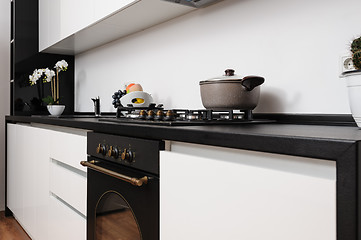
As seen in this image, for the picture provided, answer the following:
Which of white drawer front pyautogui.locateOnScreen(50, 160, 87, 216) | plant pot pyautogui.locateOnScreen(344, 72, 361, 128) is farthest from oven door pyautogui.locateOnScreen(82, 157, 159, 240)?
plant pot pyautogui.locateOnScreen(344, 72, 361, 128)

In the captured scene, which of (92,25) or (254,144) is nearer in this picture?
(254,144)

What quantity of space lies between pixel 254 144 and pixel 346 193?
0.20 m

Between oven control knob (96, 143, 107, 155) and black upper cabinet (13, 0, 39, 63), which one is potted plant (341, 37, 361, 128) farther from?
black upper cabinet (13, 0, 39, 63)

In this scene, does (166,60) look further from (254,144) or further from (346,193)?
(346,193)

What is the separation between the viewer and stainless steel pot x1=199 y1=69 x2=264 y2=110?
121 cm

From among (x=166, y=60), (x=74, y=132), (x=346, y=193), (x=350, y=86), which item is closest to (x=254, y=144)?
(x=346, y=193)

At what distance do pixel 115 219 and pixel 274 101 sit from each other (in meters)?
0.78

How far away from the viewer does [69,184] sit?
1591mm

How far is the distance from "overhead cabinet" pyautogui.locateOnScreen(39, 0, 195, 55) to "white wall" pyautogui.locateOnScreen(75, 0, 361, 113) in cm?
11

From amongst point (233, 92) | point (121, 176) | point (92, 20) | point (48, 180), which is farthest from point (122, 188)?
point (92, 20)

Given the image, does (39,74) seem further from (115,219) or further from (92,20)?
(115,219)

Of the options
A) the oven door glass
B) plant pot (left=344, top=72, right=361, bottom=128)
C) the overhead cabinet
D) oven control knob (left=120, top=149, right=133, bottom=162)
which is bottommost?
the oven door glass

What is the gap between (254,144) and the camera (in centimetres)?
68

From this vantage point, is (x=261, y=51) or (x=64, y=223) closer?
(x=261, y=51)
